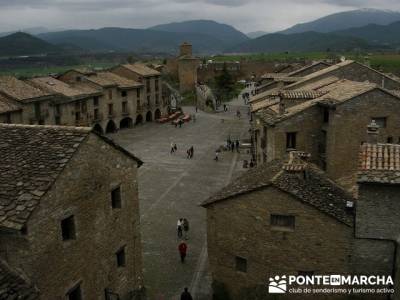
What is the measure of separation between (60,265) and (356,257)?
35.9ft

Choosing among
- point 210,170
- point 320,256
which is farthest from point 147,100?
point 320,256

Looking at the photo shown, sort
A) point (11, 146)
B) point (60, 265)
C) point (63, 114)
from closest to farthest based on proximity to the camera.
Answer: point (60, 265) < point (11, 146) < point (63, 114)

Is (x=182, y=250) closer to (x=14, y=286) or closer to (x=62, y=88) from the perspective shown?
(x=14, y=286)

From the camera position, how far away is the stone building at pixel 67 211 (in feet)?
45.5

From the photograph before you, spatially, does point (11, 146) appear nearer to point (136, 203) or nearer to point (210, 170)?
point (136, 203)

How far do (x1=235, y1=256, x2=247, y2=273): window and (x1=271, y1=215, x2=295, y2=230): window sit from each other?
2.17m

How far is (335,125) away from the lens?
29.2 m

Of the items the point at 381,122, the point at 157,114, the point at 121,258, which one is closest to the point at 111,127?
the point at 157,114

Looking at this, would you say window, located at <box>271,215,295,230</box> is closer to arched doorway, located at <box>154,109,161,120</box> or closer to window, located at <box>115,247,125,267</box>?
window, located at <box>115,247,125,267</box>

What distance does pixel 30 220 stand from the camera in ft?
45.0

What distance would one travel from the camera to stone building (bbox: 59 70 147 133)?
70.8 meters

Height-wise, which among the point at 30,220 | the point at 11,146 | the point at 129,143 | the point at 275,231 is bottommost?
the point at 129,143

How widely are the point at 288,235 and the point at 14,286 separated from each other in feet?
34.3

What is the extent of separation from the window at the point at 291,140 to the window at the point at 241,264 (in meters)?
11.7
